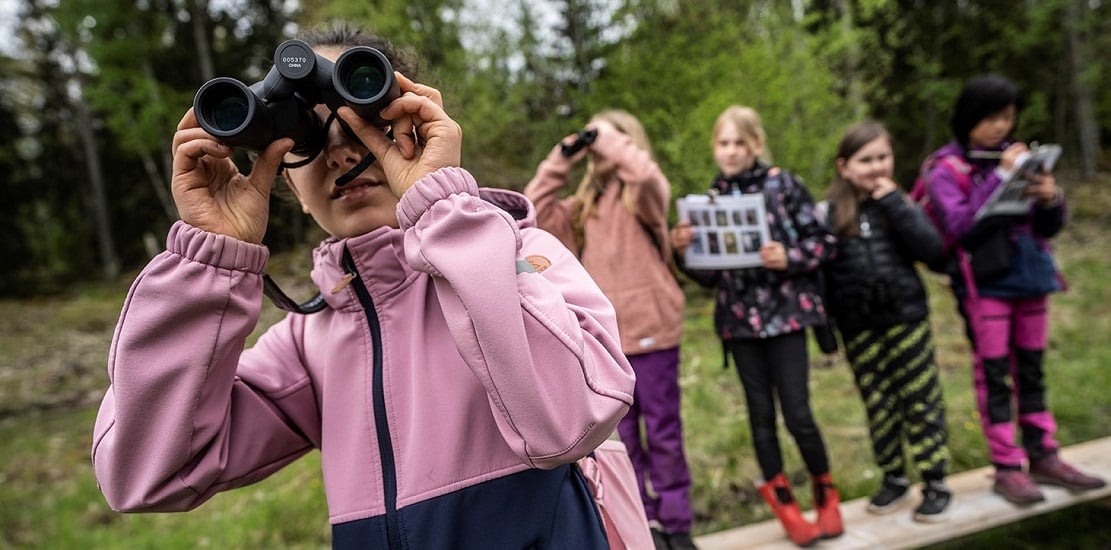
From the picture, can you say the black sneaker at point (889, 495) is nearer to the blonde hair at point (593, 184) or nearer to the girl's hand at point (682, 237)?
the girl's hand at point (682, 237)

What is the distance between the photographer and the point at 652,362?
114 inches

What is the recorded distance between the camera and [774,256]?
279 centimetres

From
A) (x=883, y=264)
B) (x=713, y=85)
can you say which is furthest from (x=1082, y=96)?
(x=883, y=264)

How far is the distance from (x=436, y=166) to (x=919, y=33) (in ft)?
53.1

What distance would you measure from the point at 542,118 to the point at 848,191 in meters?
4.85

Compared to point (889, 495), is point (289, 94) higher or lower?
higher

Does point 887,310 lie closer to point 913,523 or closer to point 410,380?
point 913,523

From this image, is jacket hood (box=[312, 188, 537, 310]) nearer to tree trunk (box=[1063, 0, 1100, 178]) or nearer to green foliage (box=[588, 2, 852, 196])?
green foliage (box=[588, 2, 852, 196])

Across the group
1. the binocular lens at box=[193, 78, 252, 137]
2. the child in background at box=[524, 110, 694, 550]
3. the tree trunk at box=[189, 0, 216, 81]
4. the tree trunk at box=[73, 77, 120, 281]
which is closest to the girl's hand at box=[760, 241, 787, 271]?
the child in background at box=[524, 110, 694, 550]

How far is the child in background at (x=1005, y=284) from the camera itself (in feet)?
10.3

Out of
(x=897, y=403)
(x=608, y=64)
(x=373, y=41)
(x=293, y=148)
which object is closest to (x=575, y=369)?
(x=293, y=148)

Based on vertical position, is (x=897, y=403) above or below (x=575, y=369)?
below

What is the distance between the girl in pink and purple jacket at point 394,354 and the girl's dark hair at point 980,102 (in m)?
2.88

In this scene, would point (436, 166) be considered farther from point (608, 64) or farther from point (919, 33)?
point (919, 33)
